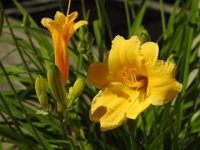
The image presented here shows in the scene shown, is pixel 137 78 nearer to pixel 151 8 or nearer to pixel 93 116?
pixel 93 116

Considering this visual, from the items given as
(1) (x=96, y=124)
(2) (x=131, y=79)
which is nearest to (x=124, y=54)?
(2) (x=131, y=79)

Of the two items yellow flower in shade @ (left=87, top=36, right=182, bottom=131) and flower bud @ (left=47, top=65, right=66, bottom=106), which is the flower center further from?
flower bud @ (left=47, top=65, right=66, bottom=106)

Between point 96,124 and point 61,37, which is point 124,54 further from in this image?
point 96,124

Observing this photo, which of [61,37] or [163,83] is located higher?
[61,37]

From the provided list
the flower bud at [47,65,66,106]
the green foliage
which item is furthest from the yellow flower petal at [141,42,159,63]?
the green foliage

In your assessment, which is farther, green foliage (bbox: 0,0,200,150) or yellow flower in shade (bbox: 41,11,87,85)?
green foliage (bbox: 0,0,200,150)

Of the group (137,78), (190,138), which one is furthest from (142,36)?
(190,138)

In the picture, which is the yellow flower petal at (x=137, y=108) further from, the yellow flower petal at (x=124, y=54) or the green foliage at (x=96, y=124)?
the green foliage at (x=96, y=124)
